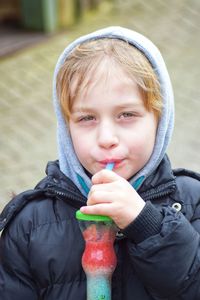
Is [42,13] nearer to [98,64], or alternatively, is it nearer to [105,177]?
[98,64]

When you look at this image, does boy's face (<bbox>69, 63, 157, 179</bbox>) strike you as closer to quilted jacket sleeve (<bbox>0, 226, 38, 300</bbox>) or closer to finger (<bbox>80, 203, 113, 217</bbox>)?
finger (<bbox>80, 203, 113, 217</bbox>)

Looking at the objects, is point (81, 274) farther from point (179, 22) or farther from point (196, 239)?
point (179, 22)

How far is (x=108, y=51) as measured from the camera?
71.7 inches

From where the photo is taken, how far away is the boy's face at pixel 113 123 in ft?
5.78

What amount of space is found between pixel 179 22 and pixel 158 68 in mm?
6827

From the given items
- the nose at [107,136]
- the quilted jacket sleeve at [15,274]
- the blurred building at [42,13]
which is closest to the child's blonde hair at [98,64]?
the nose at [107,136]

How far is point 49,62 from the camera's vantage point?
6.92 metres

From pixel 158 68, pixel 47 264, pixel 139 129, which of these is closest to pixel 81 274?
pixel 47 264

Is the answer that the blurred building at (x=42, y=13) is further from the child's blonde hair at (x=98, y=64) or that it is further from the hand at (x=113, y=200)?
the hand at (x=113, y=200)

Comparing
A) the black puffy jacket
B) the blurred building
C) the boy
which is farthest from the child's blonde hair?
the blurred building

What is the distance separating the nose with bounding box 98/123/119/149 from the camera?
1.74m

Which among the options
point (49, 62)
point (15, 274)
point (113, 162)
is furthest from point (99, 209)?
point (49, 62)

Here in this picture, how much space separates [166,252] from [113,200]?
195 millimetres

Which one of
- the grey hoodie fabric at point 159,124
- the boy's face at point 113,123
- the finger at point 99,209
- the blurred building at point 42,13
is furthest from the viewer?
the blurred building at point 42,13
